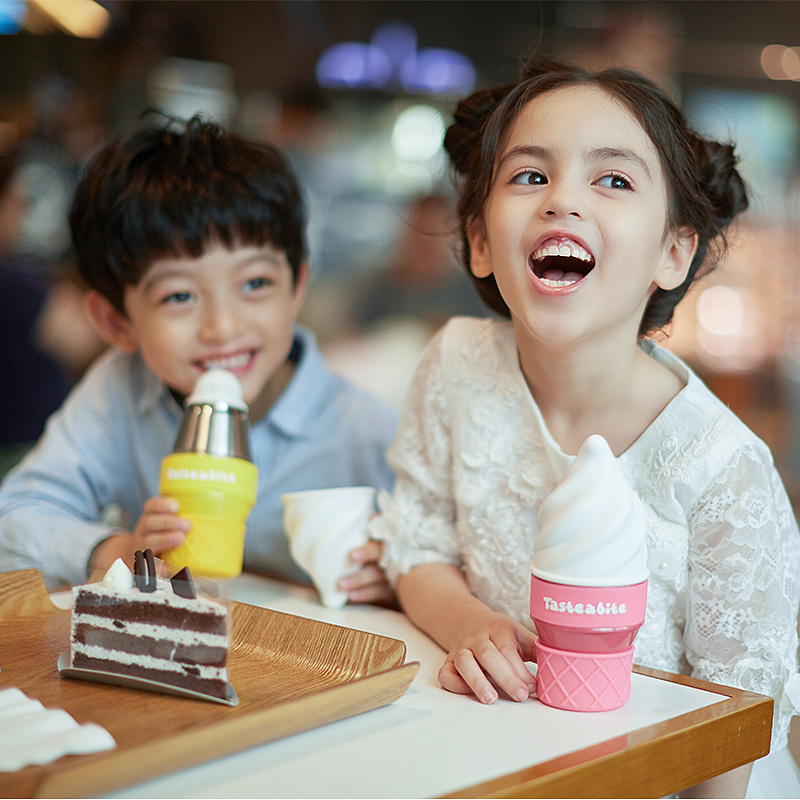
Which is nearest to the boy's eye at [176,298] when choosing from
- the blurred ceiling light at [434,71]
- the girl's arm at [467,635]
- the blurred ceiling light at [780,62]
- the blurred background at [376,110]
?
the girl's arm at [467,635]

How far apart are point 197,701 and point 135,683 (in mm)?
56

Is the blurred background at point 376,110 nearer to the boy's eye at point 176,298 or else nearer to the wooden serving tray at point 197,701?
the boy's eye at point 176,298

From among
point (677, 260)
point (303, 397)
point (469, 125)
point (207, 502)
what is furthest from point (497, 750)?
point (303, 397)

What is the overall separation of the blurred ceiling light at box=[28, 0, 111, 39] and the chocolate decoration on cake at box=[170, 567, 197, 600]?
3.97 metres

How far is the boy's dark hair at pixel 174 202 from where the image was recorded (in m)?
1.24

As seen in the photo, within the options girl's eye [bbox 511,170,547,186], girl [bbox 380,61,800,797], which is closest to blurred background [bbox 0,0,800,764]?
girl [bbox 380,61,800,797]

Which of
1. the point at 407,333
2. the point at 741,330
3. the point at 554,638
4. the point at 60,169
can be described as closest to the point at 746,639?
the point at 554,638

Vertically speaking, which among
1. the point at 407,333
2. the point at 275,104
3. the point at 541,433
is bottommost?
the point at 541,433

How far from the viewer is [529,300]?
34.1 inches

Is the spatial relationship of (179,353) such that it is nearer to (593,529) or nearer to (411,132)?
(593,529)

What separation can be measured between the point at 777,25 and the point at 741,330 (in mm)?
1405

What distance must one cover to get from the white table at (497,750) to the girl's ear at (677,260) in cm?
40

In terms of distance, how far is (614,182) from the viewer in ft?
2.85

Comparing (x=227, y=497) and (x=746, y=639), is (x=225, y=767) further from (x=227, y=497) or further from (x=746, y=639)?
(x=746, y=639)
